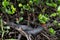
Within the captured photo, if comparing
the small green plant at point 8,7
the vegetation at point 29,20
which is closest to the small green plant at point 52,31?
the vegetation at point 29,20

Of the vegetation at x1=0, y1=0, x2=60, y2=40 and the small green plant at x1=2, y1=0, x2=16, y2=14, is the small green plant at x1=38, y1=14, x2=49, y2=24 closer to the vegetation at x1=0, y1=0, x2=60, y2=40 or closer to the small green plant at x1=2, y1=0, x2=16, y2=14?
the vegetation at x1=0, y1=0, x2=60, y2=40

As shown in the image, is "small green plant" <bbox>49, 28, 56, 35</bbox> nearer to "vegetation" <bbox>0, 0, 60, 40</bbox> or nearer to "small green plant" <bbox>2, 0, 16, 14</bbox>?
"vegetation" <bbox>0, 0, 60, 40</bbox>

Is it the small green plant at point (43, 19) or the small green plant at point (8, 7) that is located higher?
the small green plant at point (8, 7)

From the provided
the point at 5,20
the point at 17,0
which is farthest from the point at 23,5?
the point at 5,20

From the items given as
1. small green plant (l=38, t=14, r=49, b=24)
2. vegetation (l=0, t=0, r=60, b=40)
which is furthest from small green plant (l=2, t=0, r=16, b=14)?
small green plant (l=38, t=14, r=49, b=24)

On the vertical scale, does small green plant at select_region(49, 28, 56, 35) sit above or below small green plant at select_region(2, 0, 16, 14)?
below

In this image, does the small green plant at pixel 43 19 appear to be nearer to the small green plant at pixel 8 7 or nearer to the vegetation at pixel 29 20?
the vegetation at pixel 29 20

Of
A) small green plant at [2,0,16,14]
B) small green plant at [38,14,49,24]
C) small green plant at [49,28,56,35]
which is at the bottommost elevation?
small green plant at [49,28,56,35]

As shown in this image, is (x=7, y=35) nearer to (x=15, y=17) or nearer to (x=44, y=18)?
(x=15, y=17)

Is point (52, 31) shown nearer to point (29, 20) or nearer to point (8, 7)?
point (29, 20)

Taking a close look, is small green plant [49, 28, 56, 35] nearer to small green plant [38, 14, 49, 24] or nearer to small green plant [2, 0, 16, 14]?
small green plant [38, 14, 49, 24]

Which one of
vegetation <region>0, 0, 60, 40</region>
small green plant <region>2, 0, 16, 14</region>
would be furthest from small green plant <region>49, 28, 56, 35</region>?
small green plant <region>2, 0, 16, 14</region>

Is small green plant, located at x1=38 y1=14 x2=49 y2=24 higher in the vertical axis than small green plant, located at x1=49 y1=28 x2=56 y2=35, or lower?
higher

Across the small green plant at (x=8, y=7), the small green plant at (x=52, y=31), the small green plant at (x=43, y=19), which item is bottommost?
the small green plant at (x=52, y=31)
